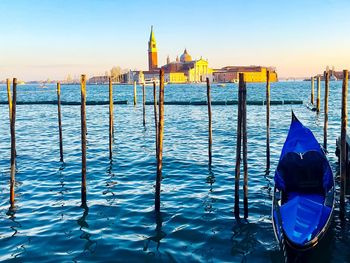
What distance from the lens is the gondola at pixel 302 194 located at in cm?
766

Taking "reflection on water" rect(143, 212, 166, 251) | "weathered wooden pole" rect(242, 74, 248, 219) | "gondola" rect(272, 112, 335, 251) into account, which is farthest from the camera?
"weathered wooden pole" rect(242, 74, 248, 219)

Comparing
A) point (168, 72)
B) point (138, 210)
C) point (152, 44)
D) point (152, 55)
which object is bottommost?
point (138, 210)

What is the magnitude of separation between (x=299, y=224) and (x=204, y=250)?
6.76ft

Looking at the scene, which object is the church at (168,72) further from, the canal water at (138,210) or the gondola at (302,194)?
the gondola at (302,194)

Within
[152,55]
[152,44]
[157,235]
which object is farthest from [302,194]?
[152,55]

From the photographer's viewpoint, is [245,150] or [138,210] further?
[138,210]

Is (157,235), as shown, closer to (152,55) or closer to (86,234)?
(86,234)

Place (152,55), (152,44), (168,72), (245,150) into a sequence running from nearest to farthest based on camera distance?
(245,150), (152,44), (152,55), (168,72)

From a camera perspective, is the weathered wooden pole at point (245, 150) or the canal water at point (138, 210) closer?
the canal water at point (138, 210)

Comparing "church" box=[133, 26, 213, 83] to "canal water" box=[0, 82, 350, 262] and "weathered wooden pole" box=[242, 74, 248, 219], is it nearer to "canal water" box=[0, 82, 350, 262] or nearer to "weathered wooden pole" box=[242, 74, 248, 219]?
"canal water" box=[0, 82, 350, 262]

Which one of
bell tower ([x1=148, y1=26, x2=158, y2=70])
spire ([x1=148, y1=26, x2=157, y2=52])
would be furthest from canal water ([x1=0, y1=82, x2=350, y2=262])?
bell tower ([x1=148, y1=26, x2=158, y2=70])

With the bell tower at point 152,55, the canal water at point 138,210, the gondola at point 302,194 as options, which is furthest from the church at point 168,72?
the gondola at point 302,194

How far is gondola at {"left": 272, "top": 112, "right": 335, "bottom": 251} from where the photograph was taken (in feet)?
25.1

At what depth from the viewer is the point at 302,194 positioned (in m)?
10.0
